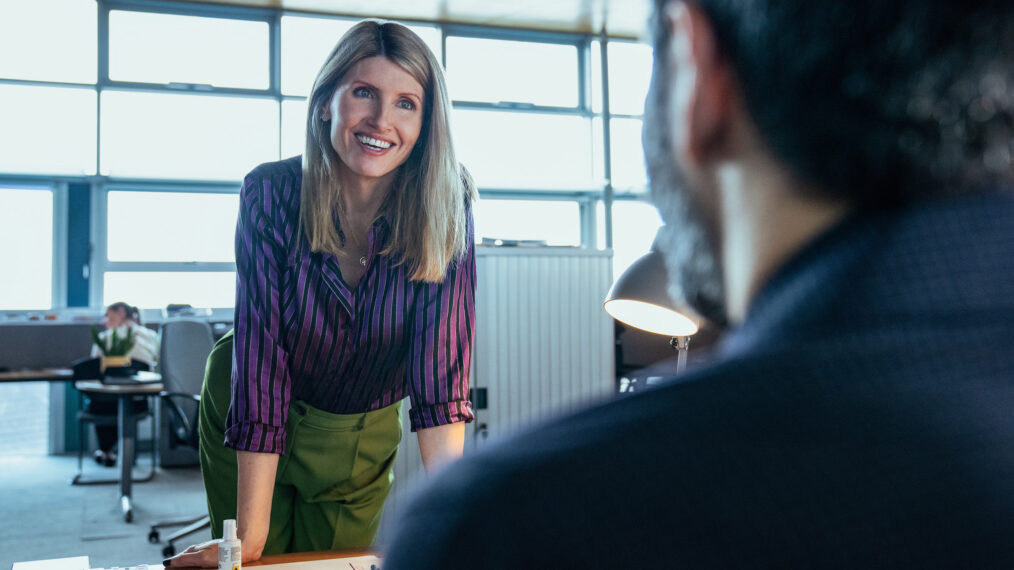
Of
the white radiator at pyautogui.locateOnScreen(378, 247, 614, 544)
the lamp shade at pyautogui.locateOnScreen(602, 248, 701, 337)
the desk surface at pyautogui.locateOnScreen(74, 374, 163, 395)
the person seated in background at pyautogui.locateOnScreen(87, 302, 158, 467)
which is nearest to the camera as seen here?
the lamp shade at pyautogui.locateOnScreen(602, 248, 701, 337)

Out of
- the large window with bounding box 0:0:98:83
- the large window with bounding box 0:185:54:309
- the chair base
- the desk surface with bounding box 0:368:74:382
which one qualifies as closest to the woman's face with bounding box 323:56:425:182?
the chair base

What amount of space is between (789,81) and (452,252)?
1.09 metres

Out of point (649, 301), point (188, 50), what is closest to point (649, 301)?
point (649, 301)

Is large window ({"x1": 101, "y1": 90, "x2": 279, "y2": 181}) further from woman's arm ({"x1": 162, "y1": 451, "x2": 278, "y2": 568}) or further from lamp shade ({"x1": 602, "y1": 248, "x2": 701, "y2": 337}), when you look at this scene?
woman's arm ({"x1": 162, "y1": 451, "x2": 278, "y2": 568})

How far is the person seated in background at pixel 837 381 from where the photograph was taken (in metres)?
0.26

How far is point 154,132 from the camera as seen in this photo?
21.1 feet

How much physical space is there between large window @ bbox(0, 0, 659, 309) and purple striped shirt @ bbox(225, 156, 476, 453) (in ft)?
16.1

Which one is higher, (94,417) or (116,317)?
(116,317)

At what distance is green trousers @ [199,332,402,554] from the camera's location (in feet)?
4.50

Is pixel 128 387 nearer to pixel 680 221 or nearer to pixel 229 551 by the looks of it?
pixel 229 551

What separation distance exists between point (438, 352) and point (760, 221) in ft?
3.53

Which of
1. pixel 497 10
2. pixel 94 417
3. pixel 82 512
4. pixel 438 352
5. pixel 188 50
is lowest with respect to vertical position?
pixel 82 512

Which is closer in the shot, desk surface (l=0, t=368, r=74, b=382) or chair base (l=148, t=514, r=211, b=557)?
chair base (l=148, t=514, r=211, b=557)

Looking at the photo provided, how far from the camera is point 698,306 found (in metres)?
0.38
